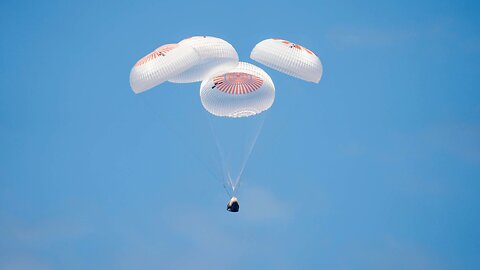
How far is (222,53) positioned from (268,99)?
14.8 ft

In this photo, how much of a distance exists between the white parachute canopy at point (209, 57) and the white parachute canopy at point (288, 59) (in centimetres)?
138

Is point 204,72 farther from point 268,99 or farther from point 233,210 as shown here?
point 233,210

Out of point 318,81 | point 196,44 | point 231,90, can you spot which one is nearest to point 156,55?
point 196,44

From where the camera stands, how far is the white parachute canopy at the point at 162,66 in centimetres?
→ 3766

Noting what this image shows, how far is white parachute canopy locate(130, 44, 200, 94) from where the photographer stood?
37.7 m

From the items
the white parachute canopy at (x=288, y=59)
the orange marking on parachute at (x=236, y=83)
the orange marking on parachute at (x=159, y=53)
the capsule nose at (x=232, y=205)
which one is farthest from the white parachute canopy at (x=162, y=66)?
the capsule nose at (x=232, y=205)

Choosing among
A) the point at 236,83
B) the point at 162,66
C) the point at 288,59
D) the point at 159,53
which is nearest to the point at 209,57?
the point at 162,66

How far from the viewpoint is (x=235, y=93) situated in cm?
4156

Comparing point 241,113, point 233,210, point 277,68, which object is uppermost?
point 277,68

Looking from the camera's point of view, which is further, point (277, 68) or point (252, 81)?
point (252, 81)

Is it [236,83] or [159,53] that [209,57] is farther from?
[236,83]

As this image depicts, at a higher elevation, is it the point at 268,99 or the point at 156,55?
the point at 156,55

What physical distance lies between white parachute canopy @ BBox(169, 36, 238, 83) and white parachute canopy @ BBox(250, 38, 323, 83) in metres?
1.38

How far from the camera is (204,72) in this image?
40.7 meters
